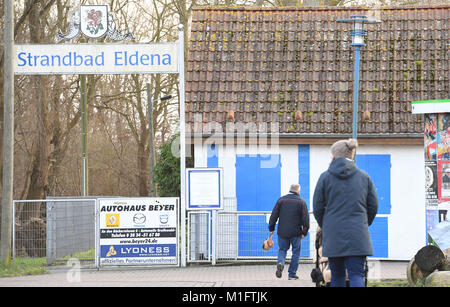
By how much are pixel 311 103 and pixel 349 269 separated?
33.6 ft

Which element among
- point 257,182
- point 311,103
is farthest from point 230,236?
point 311,103

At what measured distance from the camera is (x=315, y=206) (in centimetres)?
939

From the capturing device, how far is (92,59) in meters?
17.6

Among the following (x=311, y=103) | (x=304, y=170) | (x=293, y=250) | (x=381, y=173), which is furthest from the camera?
(x=311, y=103)

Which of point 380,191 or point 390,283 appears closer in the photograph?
point 390,283

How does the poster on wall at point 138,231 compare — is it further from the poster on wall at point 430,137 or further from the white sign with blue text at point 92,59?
the poster on wall at point 430,137

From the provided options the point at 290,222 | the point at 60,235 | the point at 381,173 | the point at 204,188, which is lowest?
the point at 60,235

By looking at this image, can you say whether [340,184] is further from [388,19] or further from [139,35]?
[139,35]

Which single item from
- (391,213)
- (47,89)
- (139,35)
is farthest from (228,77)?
(139,35)

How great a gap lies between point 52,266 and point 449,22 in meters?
11.3

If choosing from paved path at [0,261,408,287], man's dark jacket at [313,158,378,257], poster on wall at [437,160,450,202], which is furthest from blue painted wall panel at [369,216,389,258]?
man's dark jacket at [313,158,378,257]

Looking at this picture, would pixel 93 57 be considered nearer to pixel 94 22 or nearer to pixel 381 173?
pixel 94 22

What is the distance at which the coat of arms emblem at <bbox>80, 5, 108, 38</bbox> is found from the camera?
1753 centimetres

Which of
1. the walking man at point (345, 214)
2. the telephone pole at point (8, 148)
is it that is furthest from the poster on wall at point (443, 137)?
the telephone pole at point (8, 148)
